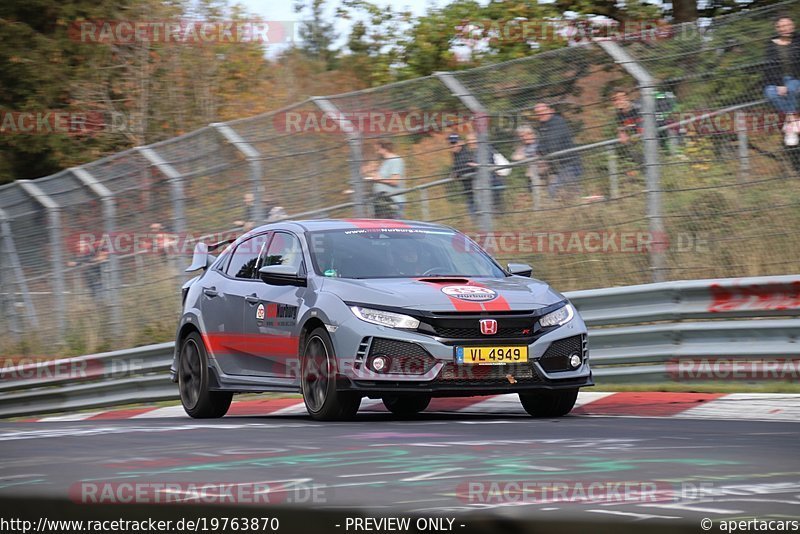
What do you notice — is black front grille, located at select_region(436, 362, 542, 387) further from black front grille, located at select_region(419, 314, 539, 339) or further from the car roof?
the car roof

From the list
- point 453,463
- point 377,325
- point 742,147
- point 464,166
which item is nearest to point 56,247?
point 464,166

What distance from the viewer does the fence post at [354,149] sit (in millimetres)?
13914

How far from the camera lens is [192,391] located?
36.9 feet

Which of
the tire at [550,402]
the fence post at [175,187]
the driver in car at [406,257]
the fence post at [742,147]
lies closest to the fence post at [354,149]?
the fence post at [175,187]

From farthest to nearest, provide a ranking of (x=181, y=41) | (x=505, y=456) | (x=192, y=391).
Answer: (x=181, y=41) < (x=192, y=391) < (x=505, y=456)

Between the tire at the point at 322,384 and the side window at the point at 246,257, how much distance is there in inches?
56.7

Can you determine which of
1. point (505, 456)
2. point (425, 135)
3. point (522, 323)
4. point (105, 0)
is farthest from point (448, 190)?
point (105, 0)

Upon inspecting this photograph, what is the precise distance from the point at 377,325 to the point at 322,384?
0.60m

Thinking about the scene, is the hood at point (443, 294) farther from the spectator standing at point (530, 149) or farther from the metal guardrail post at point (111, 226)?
the metal guardrail post at point (111, 226)

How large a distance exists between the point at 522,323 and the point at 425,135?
458cm

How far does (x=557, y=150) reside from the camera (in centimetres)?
1251

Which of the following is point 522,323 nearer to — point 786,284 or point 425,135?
point 786,284

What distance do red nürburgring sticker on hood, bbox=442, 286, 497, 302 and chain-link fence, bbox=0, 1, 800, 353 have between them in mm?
2848

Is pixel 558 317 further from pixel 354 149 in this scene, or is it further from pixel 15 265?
pixel 15 265
